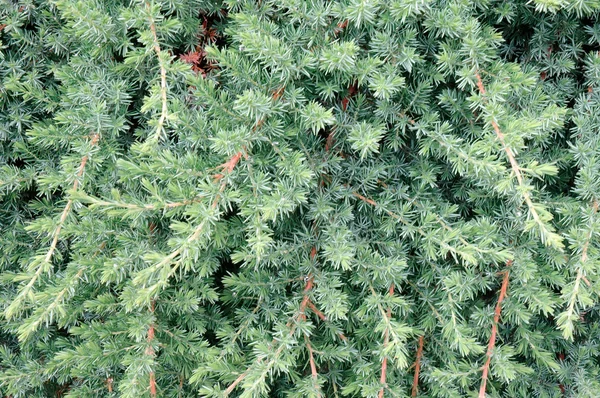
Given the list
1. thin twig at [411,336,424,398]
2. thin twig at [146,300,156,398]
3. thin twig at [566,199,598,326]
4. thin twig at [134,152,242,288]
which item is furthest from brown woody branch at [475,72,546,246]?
thin twig at [146,300,156,398]

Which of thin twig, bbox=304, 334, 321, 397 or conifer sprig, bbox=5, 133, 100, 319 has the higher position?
conifer sprig, bbox=5, 133, 100, 319

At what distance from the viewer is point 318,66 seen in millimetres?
1104

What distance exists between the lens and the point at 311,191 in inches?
47.3

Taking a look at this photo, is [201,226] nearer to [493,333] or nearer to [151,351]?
[151,351]

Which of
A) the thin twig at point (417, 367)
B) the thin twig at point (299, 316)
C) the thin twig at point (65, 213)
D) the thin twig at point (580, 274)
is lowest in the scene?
the thin twig at point (417, 367)

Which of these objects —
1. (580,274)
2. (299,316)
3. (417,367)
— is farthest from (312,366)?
(580,274)

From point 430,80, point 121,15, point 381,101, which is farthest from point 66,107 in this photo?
point 430,80

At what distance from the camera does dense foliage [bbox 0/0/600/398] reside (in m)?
1.05

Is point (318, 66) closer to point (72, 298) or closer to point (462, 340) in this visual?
point (462, 340)

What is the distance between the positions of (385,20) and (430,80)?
174 mm

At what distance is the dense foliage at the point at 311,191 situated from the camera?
1054 millimetres

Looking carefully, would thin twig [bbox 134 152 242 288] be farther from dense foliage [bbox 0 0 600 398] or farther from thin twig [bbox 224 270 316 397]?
thin twig [bbox 224 270 316 397]

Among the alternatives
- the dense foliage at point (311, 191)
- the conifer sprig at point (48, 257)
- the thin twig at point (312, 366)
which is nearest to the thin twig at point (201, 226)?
the dense foliage at point (311, 191)

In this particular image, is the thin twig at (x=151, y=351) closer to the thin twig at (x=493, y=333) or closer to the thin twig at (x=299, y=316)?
the thin twig at (x=299, y=316)
